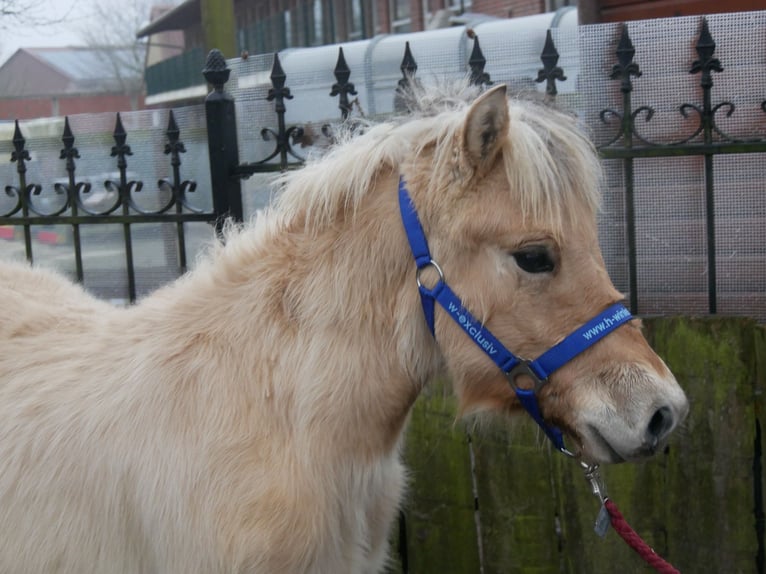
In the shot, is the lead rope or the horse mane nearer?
the horse mane

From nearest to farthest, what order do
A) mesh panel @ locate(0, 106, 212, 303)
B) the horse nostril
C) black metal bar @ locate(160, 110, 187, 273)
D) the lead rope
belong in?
the horse nostril → the lead rope → black metal bar @ locate(160, 110, 187, 273) → mesh panel @ locate(0, 106, 212, 303)

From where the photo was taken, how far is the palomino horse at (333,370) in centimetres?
218

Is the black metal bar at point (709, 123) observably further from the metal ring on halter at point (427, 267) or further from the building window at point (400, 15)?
the building window at point (400, 15)

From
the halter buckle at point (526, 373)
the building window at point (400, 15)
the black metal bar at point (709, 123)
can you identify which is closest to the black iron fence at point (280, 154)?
the black metal bar at point (709, 123)

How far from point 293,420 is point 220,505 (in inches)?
11.1

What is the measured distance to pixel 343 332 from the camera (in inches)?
92.1

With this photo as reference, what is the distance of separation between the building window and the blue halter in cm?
1916

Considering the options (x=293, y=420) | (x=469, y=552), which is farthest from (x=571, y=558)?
(x=293, y=420)

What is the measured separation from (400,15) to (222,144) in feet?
59.2

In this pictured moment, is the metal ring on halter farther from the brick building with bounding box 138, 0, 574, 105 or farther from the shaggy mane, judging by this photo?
the brick building with bounding box 138, 0, 574, 105

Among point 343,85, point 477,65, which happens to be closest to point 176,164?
point 343,85

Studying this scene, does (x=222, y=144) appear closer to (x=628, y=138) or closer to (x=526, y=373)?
(x=628, y=138)

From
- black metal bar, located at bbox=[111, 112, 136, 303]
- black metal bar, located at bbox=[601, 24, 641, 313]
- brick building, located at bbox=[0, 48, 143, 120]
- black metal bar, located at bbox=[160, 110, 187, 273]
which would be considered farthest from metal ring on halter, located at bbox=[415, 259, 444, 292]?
brick building, located at bbox=[0, 48, 143, 120]

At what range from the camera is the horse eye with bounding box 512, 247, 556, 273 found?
87.4 inches
